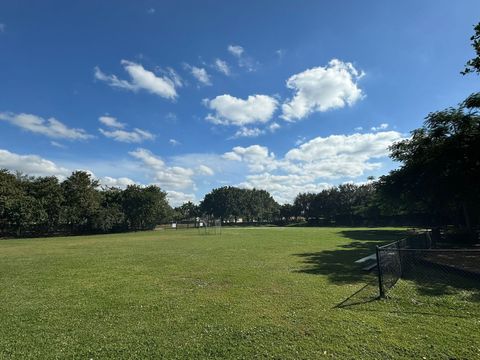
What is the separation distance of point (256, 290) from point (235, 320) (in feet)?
8.95

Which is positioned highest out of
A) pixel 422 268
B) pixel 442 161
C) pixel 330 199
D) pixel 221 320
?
pixel 330 199

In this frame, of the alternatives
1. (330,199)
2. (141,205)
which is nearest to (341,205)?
(330,199)

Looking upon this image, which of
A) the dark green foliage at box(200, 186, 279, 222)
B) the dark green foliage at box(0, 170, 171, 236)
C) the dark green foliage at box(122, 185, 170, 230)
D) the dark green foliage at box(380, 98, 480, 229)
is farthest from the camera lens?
the dark green foliage at box(200, 186, 279, 222)

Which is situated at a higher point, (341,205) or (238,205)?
(238,205)

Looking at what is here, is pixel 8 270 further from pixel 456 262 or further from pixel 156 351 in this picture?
pixel 456 262

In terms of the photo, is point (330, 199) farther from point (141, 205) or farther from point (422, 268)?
point (422, 268)

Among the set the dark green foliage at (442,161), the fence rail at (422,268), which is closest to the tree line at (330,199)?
the dark green foliage at (442,161)

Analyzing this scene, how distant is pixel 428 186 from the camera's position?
923 inches

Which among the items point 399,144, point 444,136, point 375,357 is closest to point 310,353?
point 375,357

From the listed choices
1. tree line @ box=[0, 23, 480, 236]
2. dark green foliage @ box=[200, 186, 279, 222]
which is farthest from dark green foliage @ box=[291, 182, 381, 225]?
dark green foliage @ box=[200, 186, 279, 222]

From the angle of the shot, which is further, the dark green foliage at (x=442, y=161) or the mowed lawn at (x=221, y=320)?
the dark green foliage at (x=442, y=161)

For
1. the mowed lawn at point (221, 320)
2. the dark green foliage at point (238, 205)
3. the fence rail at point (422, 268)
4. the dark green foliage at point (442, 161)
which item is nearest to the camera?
the mowed lawn at point (221, 320)

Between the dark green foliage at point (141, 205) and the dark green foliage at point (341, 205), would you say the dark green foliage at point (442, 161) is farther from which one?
the dark green foliage at point (341, 205)

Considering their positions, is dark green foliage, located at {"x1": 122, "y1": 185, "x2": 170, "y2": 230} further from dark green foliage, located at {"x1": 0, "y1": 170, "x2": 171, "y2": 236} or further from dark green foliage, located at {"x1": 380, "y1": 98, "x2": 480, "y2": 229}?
dark green foliage, located at {"x1": 380, "y1": 98, "x2": 480, "y2": 229}
